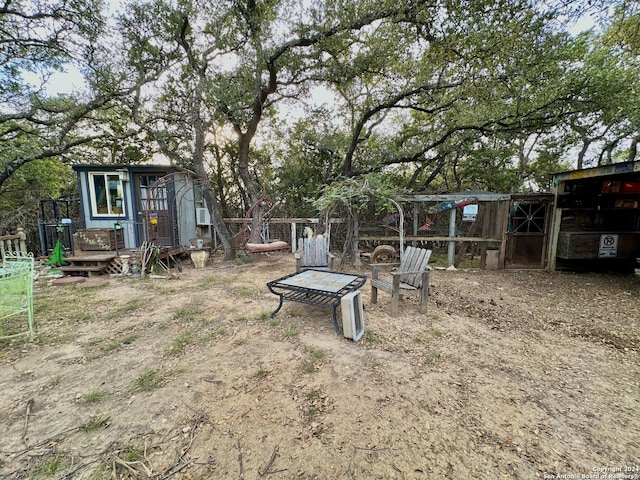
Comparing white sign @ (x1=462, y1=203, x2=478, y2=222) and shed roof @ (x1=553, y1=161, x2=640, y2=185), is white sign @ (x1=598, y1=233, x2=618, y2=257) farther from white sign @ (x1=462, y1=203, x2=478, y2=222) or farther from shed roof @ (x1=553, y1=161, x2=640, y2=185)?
white sign @ (x1=462, y1=203, x2=478, y2=222)

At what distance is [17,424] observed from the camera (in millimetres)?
1819

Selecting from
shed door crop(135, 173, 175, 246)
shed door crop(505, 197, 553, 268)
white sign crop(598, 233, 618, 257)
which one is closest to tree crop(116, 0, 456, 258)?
shed door crop(135, 173, 175, 246)

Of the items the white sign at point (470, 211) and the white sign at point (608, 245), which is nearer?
the white sign at point (608, 245)

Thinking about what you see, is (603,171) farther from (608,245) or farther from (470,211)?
(470,211)

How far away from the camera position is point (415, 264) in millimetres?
3719

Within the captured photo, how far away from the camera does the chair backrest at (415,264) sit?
11.7 feet

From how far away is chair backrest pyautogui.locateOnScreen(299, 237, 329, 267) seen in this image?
16.5 ft

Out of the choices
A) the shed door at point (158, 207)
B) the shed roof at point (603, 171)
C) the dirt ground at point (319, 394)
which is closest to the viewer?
the dirt ground at point (319, 394)

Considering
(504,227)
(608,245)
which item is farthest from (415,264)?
(608,245)

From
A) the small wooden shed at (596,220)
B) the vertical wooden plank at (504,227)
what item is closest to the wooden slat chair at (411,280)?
the vertical wooden plank at (504,227)

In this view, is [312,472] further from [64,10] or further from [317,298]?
[64,10]

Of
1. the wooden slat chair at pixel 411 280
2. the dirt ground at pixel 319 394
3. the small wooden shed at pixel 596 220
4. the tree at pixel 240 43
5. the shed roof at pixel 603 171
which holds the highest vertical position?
the tree at pixel 240 43

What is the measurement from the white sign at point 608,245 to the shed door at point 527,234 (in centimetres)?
96

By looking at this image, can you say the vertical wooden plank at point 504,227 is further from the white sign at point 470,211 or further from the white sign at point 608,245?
the white sign at point 608,245
